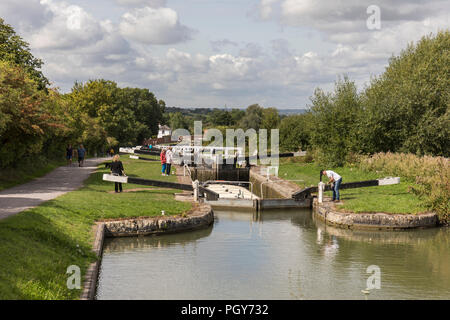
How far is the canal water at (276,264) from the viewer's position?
38.9 ft

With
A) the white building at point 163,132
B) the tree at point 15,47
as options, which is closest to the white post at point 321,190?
the tree at point 15,47

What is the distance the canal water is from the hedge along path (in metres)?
3.40

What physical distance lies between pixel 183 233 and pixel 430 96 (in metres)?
23.4

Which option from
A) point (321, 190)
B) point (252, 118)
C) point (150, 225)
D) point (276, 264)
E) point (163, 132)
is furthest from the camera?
point (163, 132)

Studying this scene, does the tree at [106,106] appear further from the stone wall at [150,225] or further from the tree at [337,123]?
the stone wall at [150,225]

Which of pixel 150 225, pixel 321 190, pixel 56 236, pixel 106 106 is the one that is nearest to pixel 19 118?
pixel 150 225

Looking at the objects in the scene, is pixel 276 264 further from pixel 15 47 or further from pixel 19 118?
pixel 15 47

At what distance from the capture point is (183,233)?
18.3 meters

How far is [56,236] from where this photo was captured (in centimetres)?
1298

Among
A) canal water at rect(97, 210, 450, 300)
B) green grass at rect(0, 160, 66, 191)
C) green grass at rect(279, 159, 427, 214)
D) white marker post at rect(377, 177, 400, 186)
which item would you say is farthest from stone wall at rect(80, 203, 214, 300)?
white marker post at rect(377, 177, 400, 186)

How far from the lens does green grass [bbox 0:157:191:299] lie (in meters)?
9.39

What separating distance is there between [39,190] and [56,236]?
375 inches

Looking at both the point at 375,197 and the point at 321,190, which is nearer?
the point at 375,197

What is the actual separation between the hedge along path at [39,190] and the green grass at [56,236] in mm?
660
